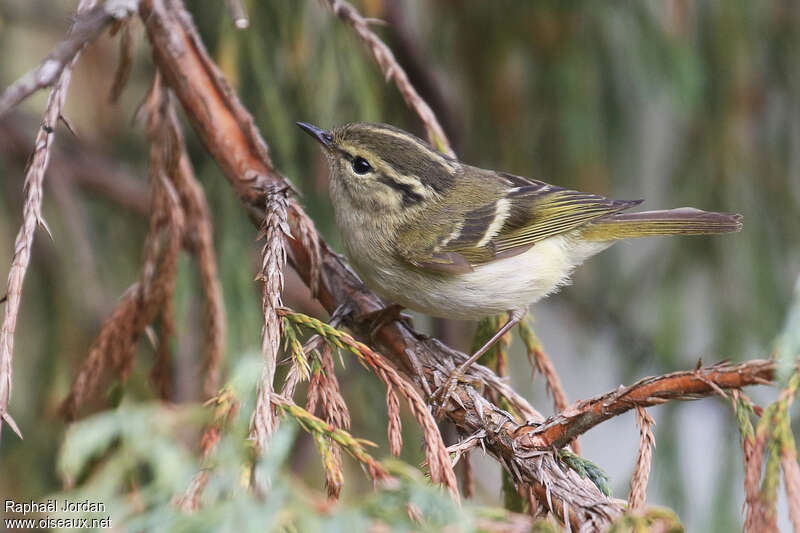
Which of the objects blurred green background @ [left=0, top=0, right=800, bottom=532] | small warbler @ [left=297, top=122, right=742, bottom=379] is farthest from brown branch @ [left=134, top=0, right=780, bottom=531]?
blurred green background @ [left=0, top=0, right=800, bottom=532]

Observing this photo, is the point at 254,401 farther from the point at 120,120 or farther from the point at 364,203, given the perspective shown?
the point at 120,120

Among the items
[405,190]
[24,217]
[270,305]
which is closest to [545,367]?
[270,305]

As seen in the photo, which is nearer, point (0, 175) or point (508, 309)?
point (508, 309)

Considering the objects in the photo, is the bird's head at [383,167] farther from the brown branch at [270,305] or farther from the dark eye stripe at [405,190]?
the brown branch at [270,305]

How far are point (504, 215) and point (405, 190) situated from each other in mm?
289

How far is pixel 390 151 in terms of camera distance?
2.17 meters

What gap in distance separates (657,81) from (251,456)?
2082 millimetres

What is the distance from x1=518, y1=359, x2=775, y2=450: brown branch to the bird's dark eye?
3.61 feet

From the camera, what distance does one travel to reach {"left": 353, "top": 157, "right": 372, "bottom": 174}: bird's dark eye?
2166mm

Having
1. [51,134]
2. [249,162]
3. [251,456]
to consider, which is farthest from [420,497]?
[249,162]

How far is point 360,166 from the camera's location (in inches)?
86.1

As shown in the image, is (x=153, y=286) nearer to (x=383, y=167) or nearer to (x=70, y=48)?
(x=70, y=48)

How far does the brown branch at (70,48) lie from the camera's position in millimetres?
1190

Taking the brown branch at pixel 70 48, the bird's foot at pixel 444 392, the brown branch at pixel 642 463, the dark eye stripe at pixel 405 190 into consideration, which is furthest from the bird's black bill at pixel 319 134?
the brown branch at pixel 642 463
